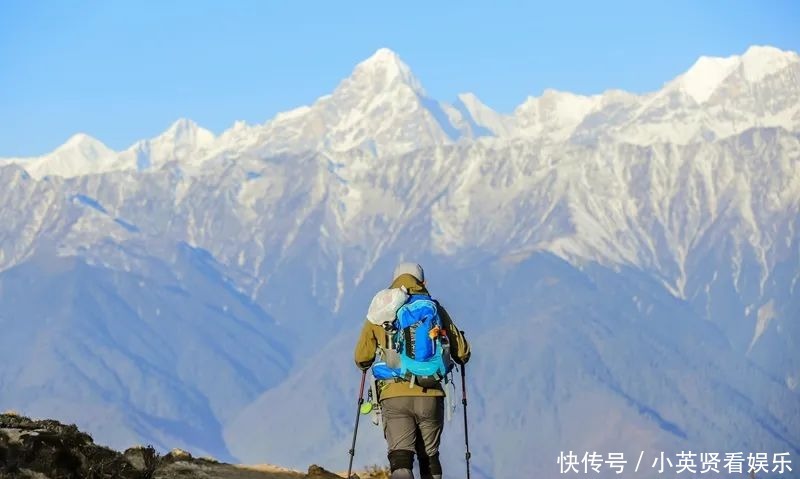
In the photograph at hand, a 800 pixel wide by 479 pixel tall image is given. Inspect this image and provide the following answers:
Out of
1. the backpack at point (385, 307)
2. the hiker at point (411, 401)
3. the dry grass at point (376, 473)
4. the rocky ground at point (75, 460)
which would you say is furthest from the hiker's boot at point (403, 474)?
the dry grass at point (376, 473)

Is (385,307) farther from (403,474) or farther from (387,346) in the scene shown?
(403,474)

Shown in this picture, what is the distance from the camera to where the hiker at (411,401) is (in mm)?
26125

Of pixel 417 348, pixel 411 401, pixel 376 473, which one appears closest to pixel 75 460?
pixel 411 401

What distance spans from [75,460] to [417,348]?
5.41 meters

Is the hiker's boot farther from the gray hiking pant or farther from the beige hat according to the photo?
the beige hat

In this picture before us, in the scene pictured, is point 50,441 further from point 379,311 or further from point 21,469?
point 379,311

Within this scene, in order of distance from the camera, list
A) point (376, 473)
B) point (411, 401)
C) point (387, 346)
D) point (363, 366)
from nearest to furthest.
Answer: point (411, 401)
point (363, 366)
point (387, 346)
point (376, 473)

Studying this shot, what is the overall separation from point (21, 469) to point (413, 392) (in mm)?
5881

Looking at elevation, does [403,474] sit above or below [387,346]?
below

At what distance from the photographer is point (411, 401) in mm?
26219

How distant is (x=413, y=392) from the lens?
26188mm

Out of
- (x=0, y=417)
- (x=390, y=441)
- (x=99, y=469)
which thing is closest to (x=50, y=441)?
(x=99, y=469)

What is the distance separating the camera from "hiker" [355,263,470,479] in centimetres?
2612

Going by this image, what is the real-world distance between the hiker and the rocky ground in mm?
4119
